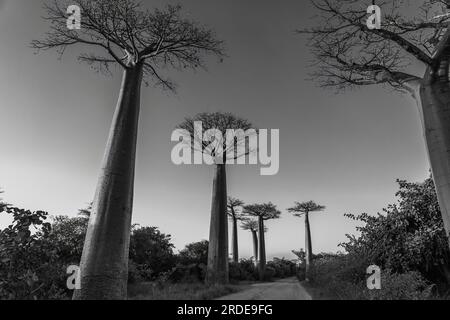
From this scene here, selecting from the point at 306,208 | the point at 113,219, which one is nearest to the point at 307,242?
the point at 306,208

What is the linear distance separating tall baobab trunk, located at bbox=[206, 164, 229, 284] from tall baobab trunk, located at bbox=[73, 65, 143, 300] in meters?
7.42

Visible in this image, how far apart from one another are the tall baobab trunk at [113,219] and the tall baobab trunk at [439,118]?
4.33 metres

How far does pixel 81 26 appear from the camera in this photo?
5598 millimetres

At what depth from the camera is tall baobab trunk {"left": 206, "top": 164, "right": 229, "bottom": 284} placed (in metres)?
10.9

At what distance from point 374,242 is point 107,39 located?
7525 millimetres

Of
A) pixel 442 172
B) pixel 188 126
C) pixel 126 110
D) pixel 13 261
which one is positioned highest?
pixel 188 126

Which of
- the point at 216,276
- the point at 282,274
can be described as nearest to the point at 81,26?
the point at 216,276

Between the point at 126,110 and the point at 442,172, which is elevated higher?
the point at 126,110

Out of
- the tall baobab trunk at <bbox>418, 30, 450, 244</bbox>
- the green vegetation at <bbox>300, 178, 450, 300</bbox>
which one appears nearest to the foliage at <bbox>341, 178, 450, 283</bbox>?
the green vegetation at <bbox>300, 178, 450, 300</bbox>

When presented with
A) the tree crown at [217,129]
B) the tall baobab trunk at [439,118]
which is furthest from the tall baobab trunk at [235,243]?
the tall baobab trunk at [439,118]

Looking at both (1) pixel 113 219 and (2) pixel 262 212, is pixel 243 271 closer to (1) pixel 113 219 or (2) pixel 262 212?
(2) pixel 262 212

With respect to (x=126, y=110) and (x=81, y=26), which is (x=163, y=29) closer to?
(x=81, y=26)

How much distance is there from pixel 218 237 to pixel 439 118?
8767 millimetres

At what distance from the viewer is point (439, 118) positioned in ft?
13.8
